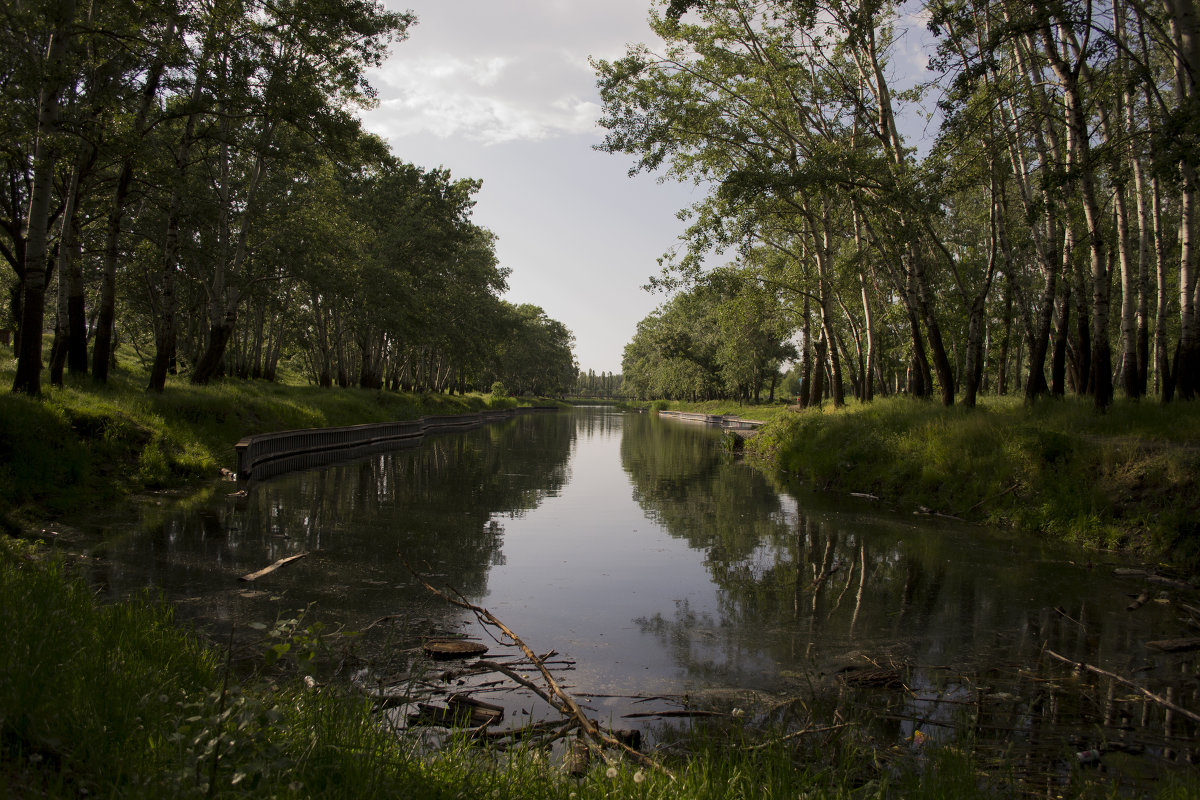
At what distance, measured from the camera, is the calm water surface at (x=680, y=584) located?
21.5 ft

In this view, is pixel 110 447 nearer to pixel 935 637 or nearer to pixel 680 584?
pixel 680 584

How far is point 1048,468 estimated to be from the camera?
43.2 ft

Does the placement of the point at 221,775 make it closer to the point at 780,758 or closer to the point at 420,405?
the point at 780,758

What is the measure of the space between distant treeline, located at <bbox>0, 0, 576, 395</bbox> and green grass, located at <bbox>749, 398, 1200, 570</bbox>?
15.8 m

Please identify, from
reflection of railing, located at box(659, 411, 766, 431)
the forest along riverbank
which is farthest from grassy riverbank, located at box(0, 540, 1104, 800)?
reflection of railing, located at box(659, 411, 766, 431)

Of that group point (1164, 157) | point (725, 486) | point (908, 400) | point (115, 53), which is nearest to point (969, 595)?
point (1164, 157)

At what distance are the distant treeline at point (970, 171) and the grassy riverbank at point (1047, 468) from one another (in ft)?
4.78

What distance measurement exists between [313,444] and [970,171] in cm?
2126

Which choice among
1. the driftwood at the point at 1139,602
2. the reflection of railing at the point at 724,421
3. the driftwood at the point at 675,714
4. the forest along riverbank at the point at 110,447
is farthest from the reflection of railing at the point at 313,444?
the reflection of railing at the point at 724,421

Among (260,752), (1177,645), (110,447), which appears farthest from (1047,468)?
(110,447)

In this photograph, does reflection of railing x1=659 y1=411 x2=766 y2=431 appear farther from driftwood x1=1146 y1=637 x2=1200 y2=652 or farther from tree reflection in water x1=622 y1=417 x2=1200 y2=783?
driftwood x1=1146 y1=637 x2=1200 y2=652

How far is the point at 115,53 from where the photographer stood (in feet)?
52.4

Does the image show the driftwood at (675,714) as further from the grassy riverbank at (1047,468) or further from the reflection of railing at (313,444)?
the reflection of railing at (313,444)

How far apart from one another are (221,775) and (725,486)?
17.6 m
